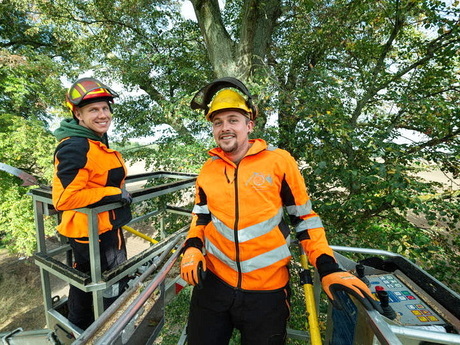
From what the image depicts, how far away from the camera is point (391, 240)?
333 cm

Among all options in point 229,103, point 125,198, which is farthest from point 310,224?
point 125,198

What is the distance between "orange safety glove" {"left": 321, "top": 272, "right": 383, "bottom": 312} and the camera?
1158 millimetres

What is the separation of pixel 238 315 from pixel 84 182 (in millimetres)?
1624

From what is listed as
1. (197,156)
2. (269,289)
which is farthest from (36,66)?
(269,289)

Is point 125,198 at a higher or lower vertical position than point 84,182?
lower

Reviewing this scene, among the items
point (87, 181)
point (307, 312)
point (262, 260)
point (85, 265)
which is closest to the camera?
point (307, 312)

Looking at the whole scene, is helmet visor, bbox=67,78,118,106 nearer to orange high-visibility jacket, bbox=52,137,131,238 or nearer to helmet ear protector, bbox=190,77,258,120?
orange high-visibility jacket, bbox=52,137,131,238

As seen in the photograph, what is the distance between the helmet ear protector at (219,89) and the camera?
1.97 meters

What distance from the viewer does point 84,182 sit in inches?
77.0

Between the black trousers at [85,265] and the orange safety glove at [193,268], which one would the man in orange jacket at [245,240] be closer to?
the orange safety glove at [193,268]

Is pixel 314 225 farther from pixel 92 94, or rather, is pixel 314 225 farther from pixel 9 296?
pixel 9 296

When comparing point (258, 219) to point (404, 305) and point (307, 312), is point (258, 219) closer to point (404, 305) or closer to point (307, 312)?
point (307, 312)

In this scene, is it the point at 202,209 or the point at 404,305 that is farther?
the point at 202,209

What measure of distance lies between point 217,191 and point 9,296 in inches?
680
